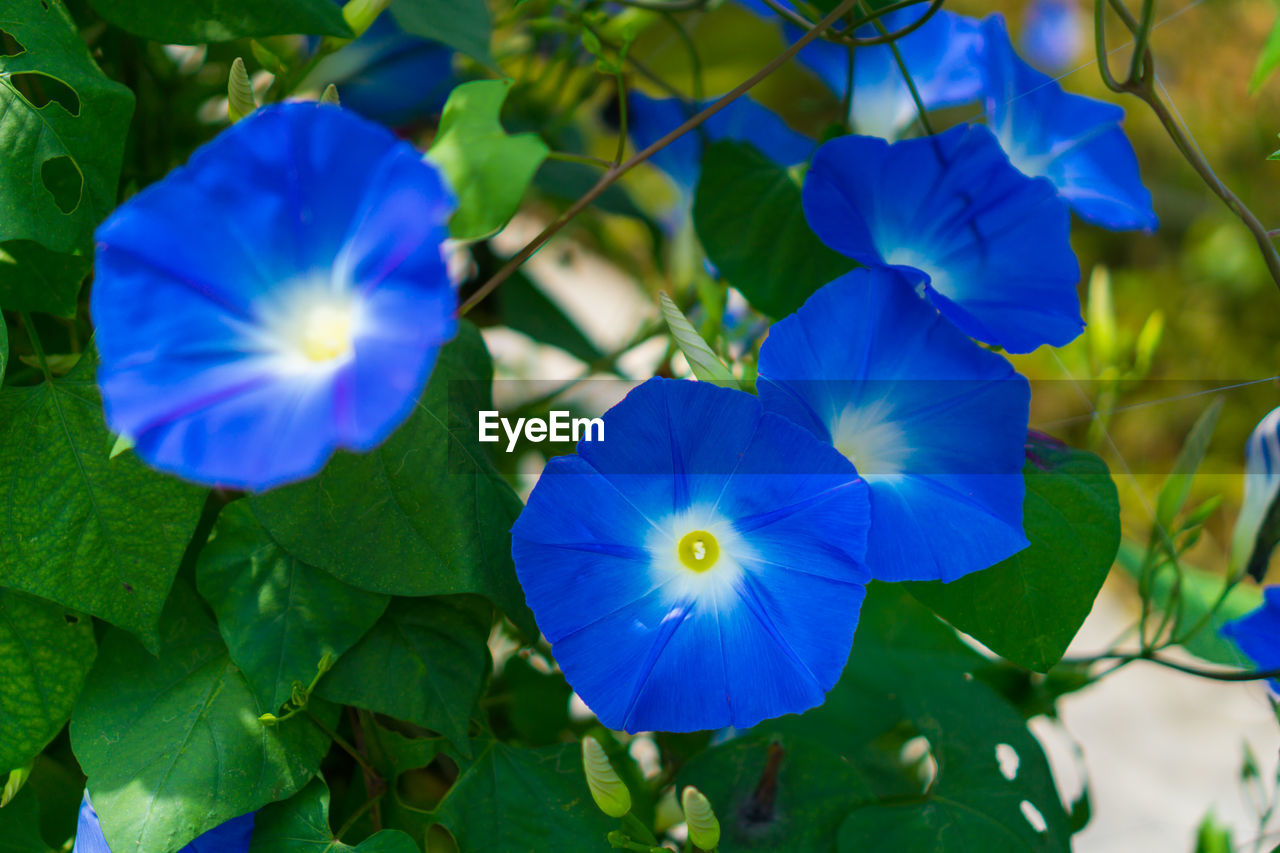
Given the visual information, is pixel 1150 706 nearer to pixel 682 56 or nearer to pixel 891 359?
Answer: pixel 682 56

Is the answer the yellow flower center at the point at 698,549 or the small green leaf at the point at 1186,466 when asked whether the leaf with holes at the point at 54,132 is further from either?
the small green leaf at the point at 1186,466

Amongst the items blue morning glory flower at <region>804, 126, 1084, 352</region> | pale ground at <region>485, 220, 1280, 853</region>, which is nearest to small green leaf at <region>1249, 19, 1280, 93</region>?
blue morning glory flower at <region>804, 126, 1084, 352</region>

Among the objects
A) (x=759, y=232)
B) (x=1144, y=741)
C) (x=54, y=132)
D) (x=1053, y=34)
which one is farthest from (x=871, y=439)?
(x=1053, y=34)

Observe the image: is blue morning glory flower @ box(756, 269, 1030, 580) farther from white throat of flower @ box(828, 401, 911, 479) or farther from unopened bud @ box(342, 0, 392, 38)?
unopened bud @ box(342, 0, 392, 38)

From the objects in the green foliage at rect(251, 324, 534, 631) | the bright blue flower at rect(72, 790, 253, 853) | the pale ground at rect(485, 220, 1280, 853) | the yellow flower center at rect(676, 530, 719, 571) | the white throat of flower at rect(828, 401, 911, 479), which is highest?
the white throat of flower at rect(828, 401, 911, 479)

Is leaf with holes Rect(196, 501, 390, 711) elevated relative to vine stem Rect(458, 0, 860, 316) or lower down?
lower down
